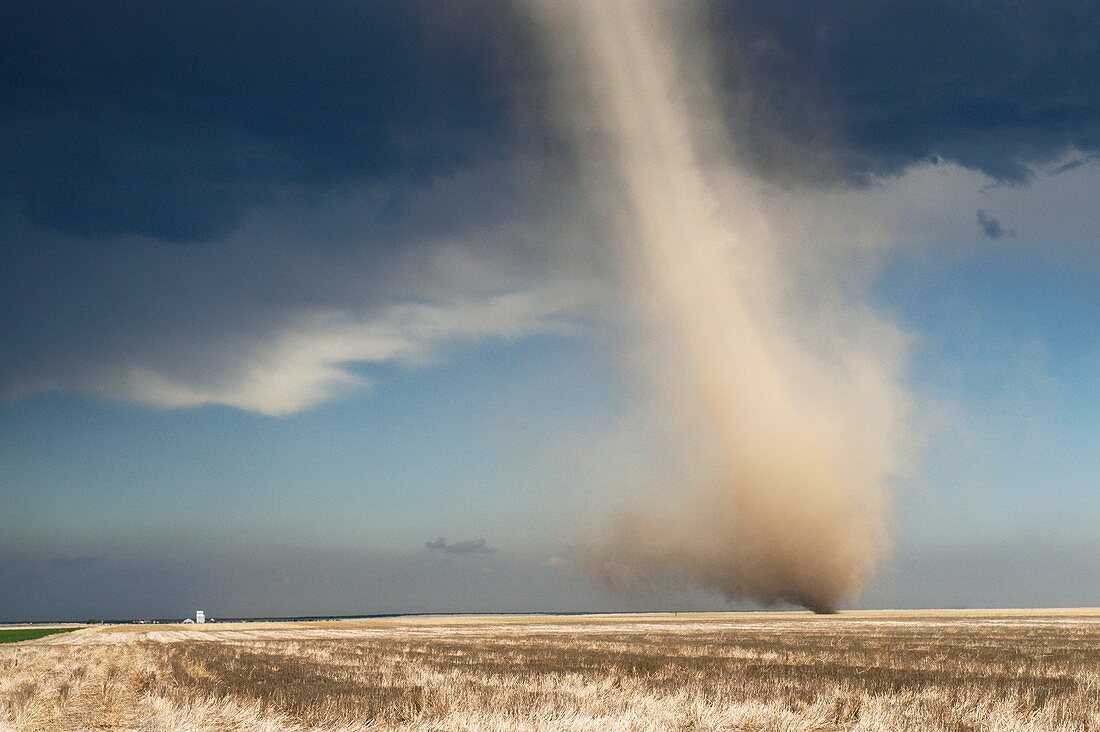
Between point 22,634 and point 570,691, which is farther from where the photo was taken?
point 22,634

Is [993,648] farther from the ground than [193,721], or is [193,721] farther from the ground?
[193,721]

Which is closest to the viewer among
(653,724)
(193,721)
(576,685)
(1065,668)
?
(653,724)

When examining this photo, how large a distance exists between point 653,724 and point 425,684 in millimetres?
9827

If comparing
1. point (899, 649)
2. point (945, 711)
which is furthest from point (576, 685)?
point (899, 649)

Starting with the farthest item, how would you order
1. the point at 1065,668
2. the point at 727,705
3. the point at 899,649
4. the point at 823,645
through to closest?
the point at 823,645 < the point at 899,649 < the point at 1065,668 < the point at 727,705

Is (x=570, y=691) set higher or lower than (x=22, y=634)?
higher

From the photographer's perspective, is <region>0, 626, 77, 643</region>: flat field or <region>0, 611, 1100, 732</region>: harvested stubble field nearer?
<region>0, 611, 1100, 732</region>: harvested stubble field

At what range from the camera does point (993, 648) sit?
42562 mm

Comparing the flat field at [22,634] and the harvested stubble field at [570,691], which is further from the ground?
the harvested stubble field at [570,691]

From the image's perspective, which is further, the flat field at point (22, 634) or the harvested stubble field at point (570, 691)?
the flat field at point (22, 634)

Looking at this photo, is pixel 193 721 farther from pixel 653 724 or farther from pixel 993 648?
pixel 993 648

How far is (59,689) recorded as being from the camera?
26750mm

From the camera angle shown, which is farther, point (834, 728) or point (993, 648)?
point (993, 648)

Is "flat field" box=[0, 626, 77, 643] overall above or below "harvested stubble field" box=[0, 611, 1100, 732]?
below
